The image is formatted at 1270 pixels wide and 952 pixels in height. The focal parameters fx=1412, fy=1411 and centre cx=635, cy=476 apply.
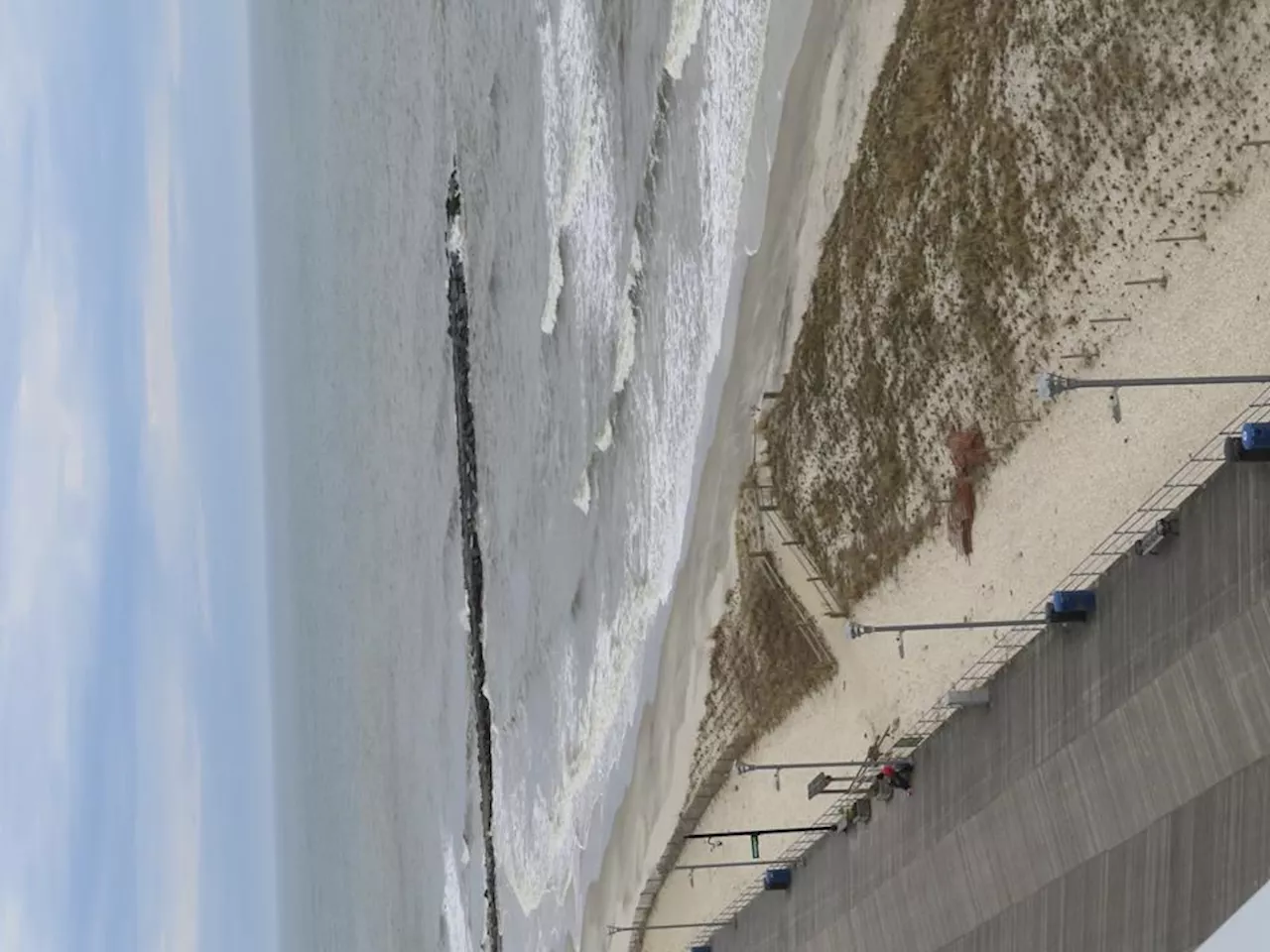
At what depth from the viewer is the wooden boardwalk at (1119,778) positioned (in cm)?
1390

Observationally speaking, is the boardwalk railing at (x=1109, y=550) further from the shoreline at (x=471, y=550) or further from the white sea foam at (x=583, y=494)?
the shoreline at (x=471, y=550)

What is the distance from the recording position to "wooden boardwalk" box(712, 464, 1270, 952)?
1390 centimetres

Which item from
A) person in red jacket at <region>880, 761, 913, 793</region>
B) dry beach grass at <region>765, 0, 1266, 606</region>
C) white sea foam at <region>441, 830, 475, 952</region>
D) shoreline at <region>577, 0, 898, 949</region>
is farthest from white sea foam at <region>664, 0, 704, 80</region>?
white sea foam at <region>441, 830, 475, 952</region>

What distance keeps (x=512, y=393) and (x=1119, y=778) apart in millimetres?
24023

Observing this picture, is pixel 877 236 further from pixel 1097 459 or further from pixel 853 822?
pixel 853 822

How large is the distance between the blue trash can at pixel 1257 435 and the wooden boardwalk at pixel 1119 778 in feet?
0.96

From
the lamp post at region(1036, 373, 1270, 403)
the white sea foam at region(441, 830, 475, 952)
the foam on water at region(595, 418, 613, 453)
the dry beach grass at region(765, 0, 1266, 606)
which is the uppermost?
the foam on water at region(595, 418, 613, 453)

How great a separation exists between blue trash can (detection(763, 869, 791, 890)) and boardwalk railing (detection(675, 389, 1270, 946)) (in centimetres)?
130

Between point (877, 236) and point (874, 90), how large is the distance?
8.06ft

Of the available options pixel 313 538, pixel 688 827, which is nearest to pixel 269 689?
pixel 313 538

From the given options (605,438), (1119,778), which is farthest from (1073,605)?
(605,438)

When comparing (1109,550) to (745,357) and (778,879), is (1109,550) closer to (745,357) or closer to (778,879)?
(778,879)

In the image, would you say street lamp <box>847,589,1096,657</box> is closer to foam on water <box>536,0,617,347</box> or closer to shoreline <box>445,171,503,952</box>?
foam on water <box>536,0,617,347</box>

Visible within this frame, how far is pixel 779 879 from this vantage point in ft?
81.3
